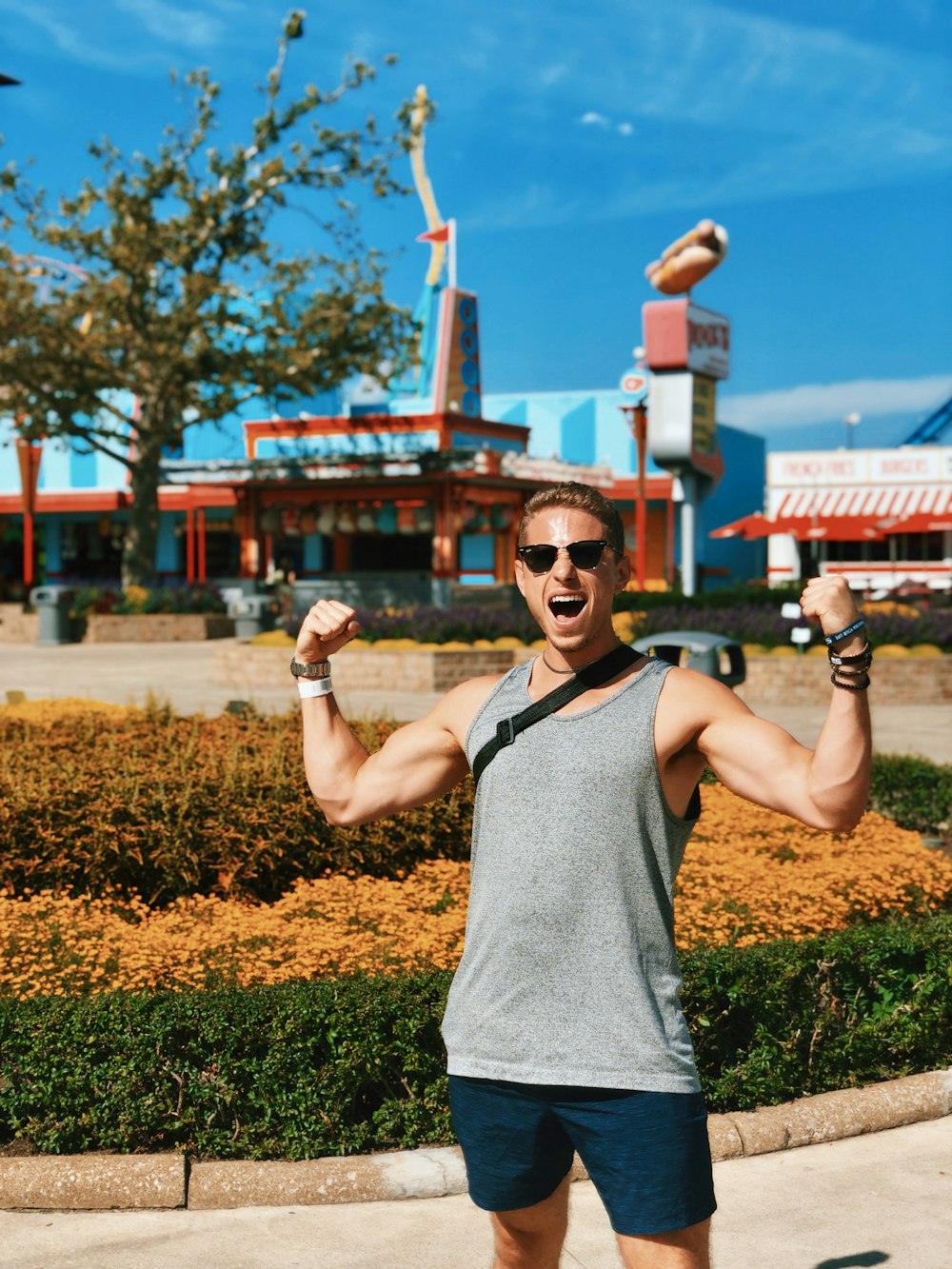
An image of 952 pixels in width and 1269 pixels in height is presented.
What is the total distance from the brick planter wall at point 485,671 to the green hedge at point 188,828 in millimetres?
11165

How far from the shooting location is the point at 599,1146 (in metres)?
2.39

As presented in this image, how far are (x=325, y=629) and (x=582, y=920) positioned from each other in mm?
765

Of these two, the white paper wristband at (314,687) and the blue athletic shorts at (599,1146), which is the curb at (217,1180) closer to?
the blue athletic shorts at (599,1146)

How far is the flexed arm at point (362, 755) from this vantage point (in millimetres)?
2736

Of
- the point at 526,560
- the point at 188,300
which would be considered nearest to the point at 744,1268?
the point at 526,560

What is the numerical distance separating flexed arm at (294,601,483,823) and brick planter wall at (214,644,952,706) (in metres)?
15.3

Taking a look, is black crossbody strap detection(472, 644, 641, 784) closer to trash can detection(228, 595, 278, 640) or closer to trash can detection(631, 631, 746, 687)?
trash can detection(631, 631, 746, 687)

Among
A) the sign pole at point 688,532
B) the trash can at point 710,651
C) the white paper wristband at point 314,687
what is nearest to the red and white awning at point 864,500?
the sign pole at point 688,532

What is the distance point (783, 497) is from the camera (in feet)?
158

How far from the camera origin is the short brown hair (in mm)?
2600

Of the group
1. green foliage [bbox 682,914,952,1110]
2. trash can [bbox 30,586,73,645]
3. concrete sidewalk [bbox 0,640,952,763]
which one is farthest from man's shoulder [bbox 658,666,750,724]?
trash can [bbox 30,586,73,645]

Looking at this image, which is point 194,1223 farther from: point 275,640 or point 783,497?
point 783,497

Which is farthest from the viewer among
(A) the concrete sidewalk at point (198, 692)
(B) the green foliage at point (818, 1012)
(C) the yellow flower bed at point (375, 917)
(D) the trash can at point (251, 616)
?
(D) the trash can at point (251, 616)

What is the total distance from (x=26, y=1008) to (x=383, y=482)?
31072 mm
